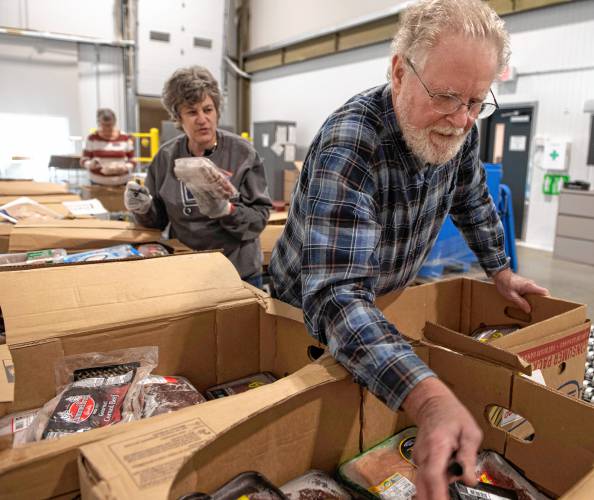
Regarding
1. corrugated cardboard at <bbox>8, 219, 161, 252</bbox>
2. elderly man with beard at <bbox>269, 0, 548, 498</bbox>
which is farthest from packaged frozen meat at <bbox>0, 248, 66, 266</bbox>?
elderly man with beard at <bbox>269, 0, 548, 498</bbox>

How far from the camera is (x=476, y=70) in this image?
1.00m

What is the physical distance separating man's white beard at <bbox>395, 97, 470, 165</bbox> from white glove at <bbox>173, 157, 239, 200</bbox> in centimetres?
94

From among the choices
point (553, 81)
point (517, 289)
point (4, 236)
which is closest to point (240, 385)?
point (517, 289)

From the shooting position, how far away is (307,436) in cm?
87

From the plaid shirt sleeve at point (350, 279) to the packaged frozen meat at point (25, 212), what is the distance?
1797 millimetres

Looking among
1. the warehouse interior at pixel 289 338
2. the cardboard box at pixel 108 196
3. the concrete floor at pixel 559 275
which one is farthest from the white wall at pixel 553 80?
the cardboard box at pixel 108 196

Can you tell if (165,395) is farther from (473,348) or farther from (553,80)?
(553,80)

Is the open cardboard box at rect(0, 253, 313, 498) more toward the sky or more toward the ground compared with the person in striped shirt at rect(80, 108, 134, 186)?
more toward the ground

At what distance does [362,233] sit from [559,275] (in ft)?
16.5

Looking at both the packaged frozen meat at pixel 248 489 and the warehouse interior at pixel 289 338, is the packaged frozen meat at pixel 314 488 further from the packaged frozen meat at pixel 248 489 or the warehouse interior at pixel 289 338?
the packaged frozen meat at pixel 248 489

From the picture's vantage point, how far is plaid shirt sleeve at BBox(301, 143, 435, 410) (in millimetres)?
849

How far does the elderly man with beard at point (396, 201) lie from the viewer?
31.9 inches

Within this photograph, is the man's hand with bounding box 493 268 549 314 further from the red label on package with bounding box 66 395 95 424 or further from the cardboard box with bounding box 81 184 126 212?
the cardboard box with bounding box 81 184 126 212

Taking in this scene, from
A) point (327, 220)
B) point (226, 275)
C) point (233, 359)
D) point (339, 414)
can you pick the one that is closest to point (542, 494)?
point (339, 414)
